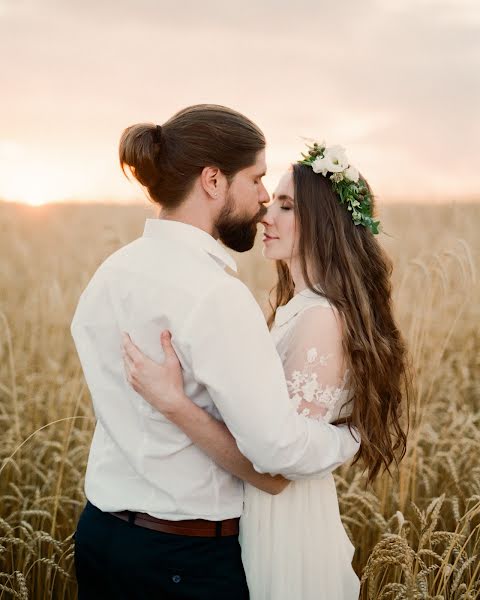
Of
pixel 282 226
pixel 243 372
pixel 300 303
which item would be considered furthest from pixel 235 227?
pixel 243 372

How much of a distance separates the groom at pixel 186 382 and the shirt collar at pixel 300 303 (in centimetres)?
31

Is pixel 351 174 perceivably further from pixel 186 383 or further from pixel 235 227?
pixel 186 383

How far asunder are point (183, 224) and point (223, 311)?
1.27ft

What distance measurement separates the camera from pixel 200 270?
6.59ft

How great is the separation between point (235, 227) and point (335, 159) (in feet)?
2.09

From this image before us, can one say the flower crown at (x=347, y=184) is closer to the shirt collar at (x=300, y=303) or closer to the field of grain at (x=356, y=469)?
the shirt collar at (x=300, y=303)

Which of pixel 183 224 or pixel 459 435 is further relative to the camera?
pixel 459 435

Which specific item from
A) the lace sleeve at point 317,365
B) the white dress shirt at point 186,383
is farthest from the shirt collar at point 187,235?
the lace sleeve at point 317,365

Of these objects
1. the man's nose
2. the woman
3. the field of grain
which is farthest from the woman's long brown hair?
the field of grain

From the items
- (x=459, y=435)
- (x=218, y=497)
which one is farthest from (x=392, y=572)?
(x=218, y=497)

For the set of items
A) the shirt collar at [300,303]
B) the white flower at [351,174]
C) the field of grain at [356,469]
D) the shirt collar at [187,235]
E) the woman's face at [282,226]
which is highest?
the white flower at [351,174]

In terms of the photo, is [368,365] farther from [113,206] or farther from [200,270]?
[113,206]

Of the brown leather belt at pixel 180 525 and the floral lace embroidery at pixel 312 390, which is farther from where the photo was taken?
the floral lace embroidery at pixel 312 390

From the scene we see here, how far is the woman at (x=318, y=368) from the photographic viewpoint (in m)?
2.15
